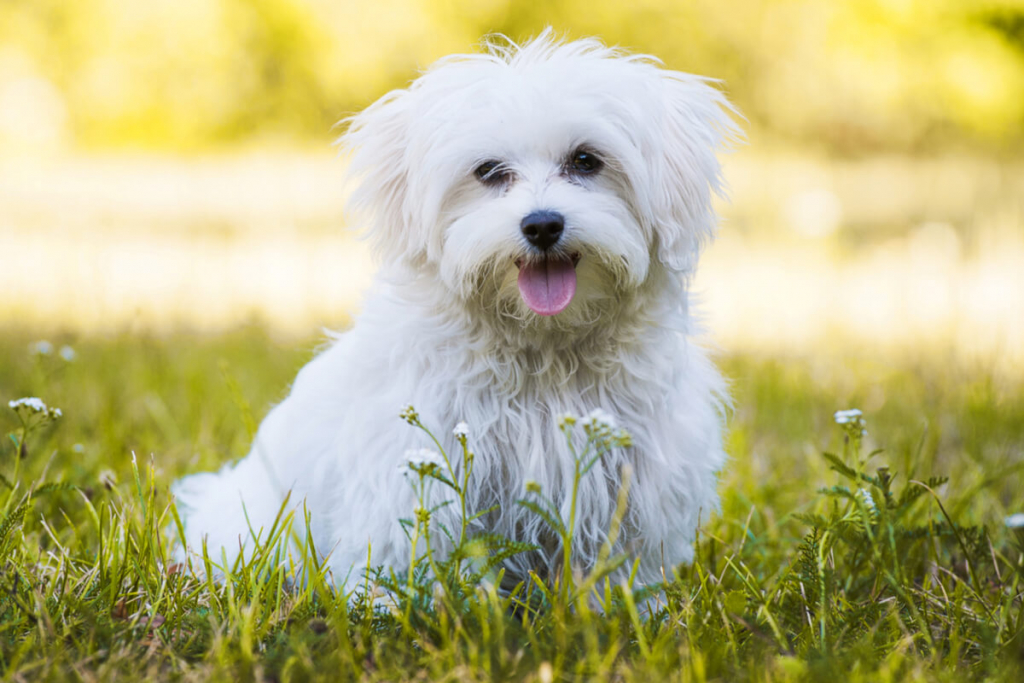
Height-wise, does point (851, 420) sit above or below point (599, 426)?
below

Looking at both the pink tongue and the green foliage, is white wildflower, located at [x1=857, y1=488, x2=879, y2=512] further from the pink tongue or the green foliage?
the green foliage

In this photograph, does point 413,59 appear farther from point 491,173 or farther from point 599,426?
point 599,426

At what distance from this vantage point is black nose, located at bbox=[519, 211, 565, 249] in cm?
238

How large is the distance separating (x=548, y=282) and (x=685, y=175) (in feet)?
1.79

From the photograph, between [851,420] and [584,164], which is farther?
[584,164]

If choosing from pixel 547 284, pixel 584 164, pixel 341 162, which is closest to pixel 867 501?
pixel 547 284

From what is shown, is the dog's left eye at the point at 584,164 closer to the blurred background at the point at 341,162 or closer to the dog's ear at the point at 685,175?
the dog's ear at the point at 685,175

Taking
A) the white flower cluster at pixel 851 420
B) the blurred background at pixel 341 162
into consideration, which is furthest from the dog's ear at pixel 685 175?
the blurred background at pixel 341 162

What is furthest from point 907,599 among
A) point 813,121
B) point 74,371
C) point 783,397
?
point 813,121

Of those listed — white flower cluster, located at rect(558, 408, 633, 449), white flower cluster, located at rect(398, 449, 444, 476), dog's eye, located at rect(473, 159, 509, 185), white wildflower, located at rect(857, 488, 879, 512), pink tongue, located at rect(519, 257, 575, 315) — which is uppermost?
dog's eye, located at rect(473, 159, 509, 185)

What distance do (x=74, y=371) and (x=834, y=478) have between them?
3.84 meters

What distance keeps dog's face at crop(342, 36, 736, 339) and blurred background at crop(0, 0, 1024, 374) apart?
144 inches

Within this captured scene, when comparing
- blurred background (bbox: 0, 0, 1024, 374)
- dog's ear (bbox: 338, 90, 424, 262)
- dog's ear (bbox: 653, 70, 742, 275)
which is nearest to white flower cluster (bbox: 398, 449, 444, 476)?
dog's ear (bbox: 338, 90, 424, 262)

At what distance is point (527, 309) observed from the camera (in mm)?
2490
